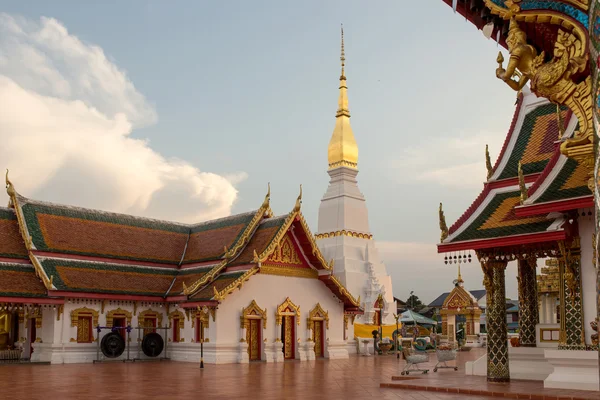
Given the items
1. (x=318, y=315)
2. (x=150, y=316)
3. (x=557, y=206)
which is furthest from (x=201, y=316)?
(x=557, y=206)

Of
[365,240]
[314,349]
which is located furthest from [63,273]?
[365,240]

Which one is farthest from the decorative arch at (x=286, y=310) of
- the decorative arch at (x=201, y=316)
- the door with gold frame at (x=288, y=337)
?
the decorative arch at (x=201, y=316)

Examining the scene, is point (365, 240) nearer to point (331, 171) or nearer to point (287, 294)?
point (331, 171)

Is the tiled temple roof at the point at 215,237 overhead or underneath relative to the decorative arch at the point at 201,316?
overhead

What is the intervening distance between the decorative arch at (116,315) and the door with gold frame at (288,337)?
5.51 metres

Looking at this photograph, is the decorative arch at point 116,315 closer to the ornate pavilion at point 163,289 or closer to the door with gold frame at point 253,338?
the ornate pavilion at point 163,289

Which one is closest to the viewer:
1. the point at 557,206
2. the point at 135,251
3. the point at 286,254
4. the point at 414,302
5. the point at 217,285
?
the point at 557,206

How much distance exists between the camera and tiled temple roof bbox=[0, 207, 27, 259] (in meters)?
22.5

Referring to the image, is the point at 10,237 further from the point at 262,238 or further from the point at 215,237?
the point at 262,238

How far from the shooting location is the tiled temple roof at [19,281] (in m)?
20.8

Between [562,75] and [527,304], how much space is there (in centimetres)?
1102

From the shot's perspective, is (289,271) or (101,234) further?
(101,234)

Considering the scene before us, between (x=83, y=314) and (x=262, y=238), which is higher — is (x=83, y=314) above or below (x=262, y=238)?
below

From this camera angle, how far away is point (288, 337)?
24453mm
